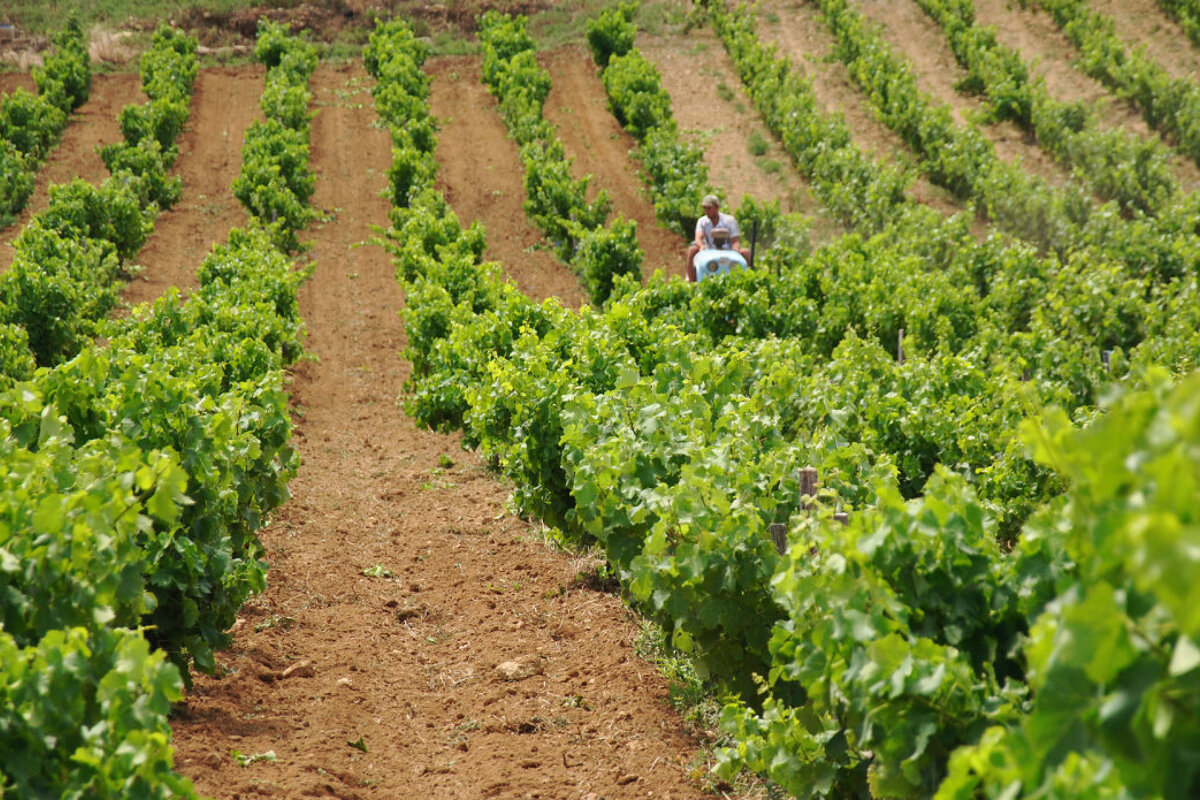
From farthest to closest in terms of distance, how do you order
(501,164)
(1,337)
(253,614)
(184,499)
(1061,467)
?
(501,164)
(1,337)
(253,614)
(184,499)
(1061,467)

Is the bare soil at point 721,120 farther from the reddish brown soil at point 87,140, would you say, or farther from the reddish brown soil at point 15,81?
the reddish brown soil at point 15,81

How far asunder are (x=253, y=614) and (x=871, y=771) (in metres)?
4.91

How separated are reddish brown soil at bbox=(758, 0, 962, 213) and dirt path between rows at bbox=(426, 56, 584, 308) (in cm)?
750

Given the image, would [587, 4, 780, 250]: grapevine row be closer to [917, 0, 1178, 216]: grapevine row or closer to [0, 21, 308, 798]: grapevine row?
[917, 0, 1178, 216]: grapevine row

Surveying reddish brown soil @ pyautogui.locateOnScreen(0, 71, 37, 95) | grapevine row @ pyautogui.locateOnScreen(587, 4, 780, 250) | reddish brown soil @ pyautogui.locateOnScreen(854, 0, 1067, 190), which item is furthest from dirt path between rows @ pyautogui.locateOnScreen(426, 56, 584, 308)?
reddish brown soil @ pyautogui.locateOnScreen(0, 71, 37, 95)

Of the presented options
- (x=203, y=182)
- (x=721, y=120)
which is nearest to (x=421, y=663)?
(x=203, y=182)

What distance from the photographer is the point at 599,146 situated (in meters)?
26.9

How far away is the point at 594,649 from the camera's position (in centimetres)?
723

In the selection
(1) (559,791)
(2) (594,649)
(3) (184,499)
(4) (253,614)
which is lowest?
(4) (253,614)

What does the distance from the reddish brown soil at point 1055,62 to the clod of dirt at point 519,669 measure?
896 inches

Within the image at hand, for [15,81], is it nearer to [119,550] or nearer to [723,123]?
[723,123]

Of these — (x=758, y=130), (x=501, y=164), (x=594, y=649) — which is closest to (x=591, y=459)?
(x=594, y=649)

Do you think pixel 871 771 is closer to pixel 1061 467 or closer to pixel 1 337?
pixel 1061 467

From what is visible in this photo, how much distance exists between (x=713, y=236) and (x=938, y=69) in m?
18.8
